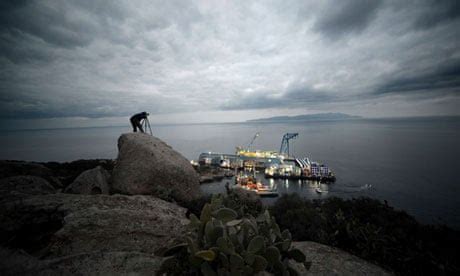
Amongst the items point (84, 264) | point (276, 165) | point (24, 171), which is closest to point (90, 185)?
point (84, 264)

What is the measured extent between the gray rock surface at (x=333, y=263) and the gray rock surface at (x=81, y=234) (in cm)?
299

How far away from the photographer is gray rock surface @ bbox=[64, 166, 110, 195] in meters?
6.34

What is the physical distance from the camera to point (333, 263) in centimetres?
393

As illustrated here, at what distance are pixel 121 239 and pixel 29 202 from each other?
254 centimetres

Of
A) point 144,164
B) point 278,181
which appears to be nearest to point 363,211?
point 144,164

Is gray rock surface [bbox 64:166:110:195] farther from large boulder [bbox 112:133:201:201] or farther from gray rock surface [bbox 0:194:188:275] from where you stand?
gray rock surface [bbox 0:194:188:275]

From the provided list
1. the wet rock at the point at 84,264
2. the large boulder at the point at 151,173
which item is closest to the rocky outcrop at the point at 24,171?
the large boulder at the point at 151,173

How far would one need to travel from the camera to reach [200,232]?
2.49m

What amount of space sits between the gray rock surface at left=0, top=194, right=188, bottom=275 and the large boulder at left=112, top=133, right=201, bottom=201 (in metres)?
1.53

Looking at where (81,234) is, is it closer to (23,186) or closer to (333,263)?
(23,186)

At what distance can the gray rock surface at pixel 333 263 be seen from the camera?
3680mm

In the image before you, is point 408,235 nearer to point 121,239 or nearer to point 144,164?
point 121,239

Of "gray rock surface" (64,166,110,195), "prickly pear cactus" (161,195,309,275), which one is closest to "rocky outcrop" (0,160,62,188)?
"gray rock surface" (64,166,110,195)

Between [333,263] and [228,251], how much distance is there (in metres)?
3.31
